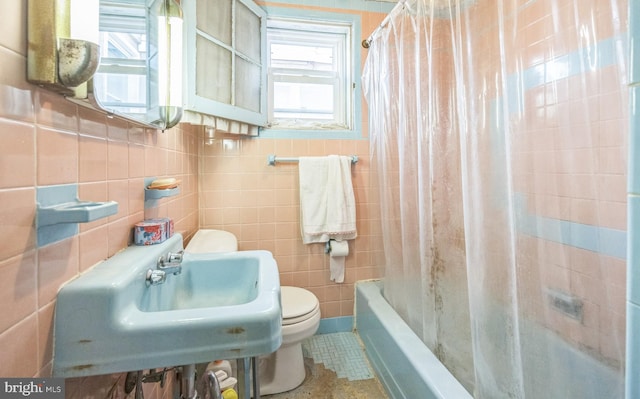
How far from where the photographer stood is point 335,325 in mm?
1948

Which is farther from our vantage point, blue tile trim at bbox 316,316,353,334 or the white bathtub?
blue tile trim at bbox 316,316,353,334

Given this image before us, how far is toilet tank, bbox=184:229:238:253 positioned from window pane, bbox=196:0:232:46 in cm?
105

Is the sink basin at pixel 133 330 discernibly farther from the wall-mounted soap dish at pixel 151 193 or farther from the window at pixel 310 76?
the window at pixel 310 76

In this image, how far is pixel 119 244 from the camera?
2.60ft

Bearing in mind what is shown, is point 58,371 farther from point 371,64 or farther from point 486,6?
point 371,64

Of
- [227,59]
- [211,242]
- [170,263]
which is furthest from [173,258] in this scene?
[227,59]

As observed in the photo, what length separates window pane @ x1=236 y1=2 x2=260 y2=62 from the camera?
1.62 meters

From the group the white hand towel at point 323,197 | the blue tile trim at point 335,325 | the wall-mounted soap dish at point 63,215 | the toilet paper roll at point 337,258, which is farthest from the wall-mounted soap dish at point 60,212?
the blue tile trim at point 335,325

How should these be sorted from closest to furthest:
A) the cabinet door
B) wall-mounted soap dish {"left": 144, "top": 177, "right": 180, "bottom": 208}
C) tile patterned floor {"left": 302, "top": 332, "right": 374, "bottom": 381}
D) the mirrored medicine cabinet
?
the mirrored medicine cabinet, wall-mounted soap dish {"left": 144, "top": 177, "right": 180, "bottom": 208}, the cabinet door, tile patterned floor {"left": 302, "top": 332, "right": 374, "bottom": 381}

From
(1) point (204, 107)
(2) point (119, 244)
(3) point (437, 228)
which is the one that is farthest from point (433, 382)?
(1) point (204, 107)

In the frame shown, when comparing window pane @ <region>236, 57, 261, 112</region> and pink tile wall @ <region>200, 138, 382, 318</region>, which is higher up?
window pane @ <region>236, 57, 261, 112</region>

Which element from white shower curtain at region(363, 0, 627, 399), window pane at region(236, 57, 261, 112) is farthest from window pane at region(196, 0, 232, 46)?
white shower curtain at region(363, 0, 627, 399)

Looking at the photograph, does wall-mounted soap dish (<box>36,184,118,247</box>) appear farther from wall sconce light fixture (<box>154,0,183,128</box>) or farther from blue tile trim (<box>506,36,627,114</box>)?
blue tile trim (<box>506,36,627,114</box>)

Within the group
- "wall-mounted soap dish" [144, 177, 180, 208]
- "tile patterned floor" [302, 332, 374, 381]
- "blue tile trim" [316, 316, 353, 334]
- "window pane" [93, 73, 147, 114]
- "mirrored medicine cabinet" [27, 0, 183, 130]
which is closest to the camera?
"mirrored medicine cabinet" [27, 0, 183, 130]
